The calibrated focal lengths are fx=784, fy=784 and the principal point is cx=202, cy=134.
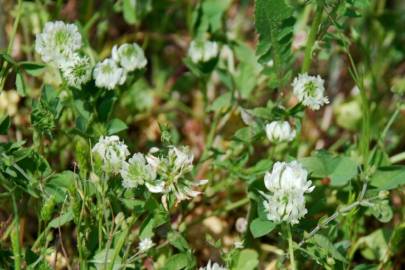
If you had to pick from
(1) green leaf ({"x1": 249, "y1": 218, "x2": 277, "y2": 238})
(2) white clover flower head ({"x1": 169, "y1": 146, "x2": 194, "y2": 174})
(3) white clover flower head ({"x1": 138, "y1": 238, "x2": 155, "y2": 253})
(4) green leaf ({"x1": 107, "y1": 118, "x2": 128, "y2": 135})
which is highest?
(2) white clover flower head ({"x1": 169, "y1": 146, "x2": 194, "y2": 174})

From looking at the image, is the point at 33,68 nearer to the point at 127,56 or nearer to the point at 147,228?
the point at 127,56

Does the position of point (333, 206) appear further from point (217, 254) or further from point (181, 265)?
point (181, 265)

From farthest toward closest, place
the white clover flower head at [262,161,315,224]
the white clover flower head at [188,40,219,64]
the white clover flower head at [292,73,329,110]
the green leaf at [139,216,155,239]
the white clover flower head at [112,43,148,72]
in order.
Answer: the white clover flower head at [188,40,219,64], the white clover flower head at [112,43,148,72], the white clover flower head at [292,73,329,110], the green leaf at [139,216,155,239], the white clover flower head at [262,161,315,224]

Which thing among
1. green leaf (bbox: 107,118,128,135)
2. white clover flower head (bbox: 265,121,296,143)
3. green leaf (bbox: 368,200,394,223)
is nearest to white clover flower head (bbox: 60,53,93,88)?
green leaf (bbox: 107,118,128,135)

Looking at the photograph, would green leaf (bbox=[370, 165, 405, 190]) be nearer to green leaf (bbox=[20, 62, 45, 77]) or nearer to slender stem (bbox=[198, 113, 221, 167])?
slender stem (bbox=[198, 113, 221, 167])

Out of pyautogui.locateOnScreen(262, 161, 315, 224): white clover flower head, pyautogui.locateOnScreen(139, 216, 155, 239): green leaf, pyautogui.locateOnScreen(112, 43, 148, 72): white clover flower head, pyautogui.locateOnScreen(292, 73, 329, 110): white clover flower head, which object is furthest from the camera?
pyautogui.locateOnScreen(112, 43, 148, 72): white clover flower head

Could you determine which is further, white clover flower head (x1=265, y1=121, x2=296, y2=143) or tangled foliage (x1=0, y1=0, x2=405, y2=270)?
white clover flower head (x1=265, y1=121, x2=296, y2=143)

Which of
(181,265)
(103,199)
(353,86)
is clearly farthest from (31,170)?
(353,86)

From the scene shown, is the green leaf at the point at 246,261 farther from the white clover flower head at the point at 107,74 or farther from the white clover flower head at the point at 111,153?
the white clover flower head at the point at 107,74
